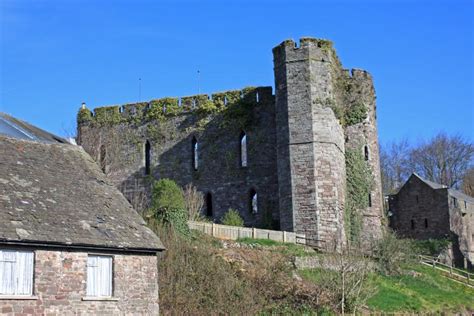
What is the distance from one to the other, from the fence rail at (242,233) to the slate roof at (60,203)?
30.6 feet

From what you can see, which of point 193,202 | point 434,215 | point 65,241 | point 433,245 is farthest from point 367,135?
point 65,241

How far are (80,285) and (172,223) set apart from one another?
10323mm

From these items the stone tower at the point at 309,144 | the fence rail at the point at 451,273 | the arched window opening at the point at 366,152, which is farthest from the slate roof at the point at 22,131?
the fence rail at the point at 451,273

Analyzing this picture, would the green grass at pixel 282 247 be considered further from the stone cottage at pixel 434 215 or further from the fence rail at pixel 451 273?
the stone cottage at pixel 434 215

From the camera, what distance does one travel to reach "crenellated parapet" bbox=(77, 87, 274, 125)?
140 ft

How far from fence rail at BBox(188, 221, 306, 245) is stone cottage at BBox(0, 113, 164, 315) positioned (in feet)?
31.6

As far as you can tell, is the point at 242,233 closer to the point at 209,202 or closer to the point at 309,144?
the point at 309,144

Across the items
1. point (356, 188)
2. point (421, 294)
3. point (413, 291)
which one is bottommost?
point (421, 294)

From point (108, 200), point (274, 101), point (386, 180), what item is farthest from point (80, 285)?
point (386, 180)

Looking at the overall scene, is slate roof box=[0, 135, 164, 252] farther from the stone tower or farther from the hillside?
the stone tower

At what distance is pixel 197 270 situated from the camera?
A: 25.4 metres

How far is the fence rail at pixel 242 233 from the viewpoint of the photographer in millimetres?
31453

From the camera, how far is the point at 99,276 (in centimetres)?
1945

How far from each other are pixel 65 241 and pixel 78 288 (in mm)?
1317
